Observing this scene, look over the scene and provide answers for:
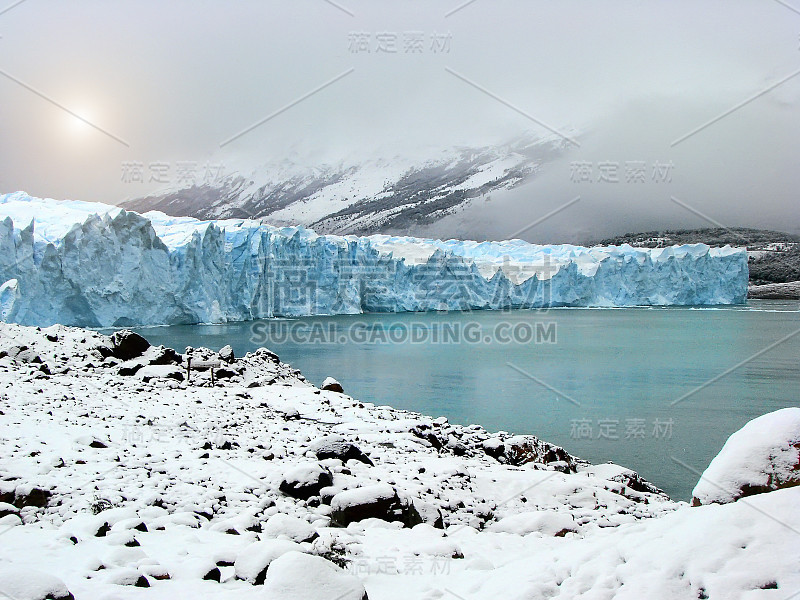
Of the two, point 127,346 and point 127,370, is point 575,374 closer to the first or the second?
point 127,346

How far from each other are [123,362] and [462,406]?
29.4ft

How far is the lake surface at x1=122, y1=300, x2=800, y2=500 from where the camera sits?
43.2ft

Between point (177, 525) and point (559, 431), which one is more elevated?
point (177, 525)

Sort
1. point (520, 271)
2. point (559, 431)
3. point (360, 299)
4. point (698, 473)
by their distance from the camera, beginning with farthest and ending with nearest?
1. point (520, 271)
2. point (360, 299)
3. point (559, 431)
4. point (698, 473)

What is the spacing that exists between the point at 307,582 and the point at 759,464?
2.94m

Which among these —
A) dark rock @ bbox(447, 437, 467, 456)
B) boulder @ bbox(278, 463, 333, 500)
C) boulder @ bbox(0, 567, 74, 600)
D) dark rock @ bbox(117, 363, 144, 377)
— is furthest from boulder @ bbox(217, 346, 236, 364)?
boulder @ bbox(0, 567, 74, 600)

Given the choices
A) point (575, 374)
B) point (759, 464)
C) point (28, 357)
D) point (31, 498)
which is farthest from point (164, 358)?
point (575, 374)

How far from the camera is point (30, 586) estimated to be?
102 inches

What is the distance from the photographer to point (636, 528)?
3.73 m

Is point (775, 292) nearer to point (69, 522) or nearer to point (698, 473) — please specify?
point (698, 473)

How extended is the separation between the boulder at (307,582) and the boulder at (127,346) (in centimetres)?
1182

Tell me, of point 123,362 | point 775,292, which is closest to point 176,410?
point 123,362

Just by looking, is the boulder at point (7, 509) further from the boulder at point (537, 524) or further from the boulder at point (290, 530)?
the boulder at point (537, 524)

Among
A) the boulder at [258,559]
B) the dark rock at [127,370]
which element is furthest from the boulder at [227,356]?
the boulder at [258,559]
